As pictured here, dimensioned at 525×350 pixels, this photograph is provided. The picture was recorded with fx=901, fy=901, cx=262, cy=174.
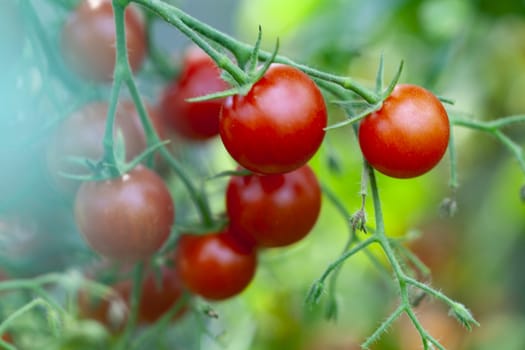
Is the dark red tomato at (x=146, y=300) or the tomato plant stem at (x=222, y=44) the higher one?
the tomato plant stem at (x=222, y=44)

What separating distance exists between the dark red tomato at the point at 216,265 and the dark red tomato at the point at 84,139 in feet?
0.34

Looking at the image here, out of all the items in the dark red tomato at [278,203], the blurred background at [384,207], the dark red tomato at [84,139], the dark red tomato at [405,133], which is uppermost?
the dark red tomato at [405,133]

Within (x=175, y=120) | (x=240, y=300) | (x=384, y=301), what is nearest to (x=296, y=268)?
(x=240, y=300)

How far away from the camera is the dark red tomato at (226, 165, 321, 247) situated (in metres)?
0.76

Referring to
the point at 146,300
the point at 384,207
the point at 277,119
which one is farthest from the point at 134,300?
the point at 384,207

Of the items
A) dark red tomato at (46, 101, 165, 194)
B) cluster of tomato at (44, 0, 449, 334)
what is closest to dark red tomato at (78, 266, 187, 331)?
cluster of tomato at (44, 0, 449, 334)

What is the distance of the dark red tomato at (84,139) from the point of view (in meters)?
0.79

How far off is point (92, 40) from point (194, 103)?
0.41 feet

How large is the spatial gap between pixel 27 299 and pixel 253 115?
0.42 metres

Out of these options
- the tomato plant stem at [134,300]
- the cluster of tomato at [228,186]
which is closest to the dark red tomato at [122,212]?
the cluster of tomato at [228,186]

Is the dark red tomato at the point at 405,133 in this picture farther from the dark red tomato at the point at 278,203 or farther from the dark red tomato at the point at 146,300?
the dark red tomato at the point at 146,300

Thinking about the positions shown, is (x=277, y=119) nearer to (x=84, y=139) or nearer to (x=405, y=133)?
(x=405, y=133)

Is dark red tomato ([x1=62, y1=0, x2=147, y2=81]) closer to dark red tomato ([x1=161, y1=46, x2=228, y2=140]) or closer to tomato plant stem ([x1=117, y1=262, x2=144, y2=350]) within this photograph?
dark red tomato ([x1=161, y1=46, x2=228, y2=140])

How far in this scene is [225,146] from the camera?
25.9 inches
